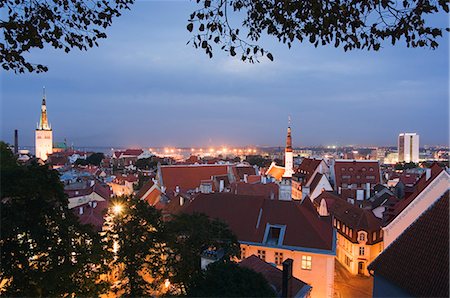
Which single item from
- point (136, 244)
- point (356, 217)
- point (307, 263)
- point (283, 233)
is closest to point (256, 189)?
point (356, 217)

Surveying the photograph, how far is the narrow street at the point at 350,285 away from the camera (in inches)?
808

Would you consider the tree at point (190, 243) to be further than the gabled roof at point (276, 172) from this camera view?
No

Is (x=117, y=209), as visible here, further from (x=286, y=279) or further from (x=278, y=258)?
(x=278, y=258)

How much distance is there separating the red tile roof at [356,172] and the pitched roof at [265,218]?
1044 inches

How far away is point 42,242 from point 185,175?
3415cm

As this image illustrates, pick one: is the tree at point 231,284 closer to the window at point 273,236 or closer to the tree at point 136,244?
the tree at point 136,244

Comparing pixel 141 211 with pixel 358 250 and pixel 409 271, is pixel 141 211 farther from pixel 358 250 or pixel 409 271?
pixel 358 250

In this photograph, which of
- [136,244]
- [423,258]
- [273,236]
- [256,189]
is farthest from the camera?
[256,189]

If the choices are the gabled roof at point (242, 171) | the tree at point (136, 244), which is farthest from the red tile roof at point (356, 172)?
the tree at point (136, 244)

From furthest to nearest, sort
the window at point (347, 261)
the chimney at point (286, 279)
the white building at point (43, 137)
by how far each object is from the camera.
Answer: the white building at point (43, 137), the window at point (347, 261), the chimney at point (286, 279)

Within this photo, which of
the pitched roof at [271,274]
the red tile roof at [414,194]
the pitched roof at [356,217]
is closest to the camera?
the pitched roof at [271,274]

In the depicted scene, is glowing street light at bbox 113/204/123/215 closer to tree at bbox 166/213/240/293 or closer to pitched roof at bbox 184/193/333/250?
tree at bbox 166/213/240/293

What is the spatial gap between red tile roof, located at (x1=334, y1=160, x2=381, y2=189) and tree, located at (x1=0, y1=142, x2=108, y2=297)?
4029 cm

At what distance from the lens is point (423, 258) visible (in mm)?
10383
